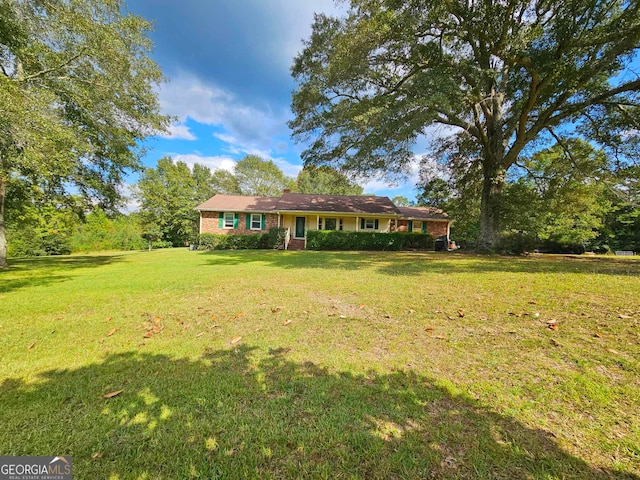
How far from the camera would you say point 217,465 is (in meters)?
1.55

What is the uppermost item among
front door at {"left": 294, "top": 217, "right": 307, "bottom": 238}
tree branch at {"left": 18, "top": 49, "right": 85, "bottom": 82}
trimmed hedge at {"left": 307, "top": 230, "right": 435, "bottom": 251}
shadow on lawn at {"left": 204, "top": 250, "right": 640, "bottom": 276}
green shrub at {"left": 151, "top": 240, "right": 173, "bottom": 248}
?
tree branch at {"left": 18, "top": 49, "right": 85, "bottom": 82}

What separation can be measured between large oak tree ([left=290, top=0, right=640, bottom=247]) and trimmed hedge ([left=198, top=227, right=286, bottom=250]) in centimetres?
673

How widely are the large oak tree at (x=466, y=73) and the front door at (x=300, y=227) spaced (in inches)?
282

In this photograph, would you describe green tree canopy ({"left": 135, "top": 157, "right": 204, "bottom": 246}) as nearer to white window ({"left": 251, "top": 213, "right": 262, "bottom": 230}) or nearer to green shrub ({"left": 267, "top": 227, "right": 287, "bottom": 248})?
white window ({"left": 251, "top": 213, "right": 262, "bottom": 230})

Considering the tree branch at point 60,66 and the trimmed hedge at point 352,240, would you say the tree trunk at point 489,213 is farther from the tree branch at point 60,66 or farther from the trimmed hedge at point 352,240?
the tree branch at point 60,66

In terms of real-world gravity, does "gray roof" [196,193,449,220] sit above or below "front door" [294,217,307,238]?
above

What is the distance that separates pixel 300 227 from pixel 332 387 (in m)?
17.7

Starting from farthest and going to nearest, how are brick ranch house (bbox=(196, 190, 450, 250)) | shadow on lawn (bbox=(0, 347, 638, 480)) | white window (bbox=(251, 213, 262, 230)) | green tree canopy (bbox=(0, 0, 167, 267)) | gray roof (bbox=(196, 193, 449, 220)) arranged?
1. white window (bbox=(251, 213, 262, 230))
2. gray roof (bbox=(196, 193, 449, 220))
3. brick ranch house (bbox=(196, 190, 450, 250))
4. green tree canopy (bbox=(0, 0, 167, 267))
5. shadow on lawn (bbox=(0, 347, 638, 480))

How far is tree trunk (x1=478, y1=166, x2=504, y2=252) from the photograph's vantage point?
12335 mm

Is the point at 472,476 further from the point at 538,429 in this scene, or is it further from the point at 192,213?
the point at 192,213

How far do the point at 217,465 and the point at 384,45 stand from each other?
1218 centimetres

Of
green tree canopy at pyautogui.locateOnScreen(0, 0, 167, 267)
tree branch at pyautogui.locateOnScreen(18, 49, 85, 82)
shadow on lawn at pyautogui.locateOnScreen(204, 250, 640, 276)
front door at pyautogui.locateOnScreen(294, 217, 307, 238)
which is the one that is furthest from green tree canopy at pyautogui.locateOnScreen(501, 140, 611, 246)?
tree branch at pyautogui.locateOnScreen(18, 49, 85, 82)

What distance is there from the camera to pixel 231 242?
17969 mm

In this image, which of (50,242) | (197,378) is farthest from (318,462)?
(50,242)
